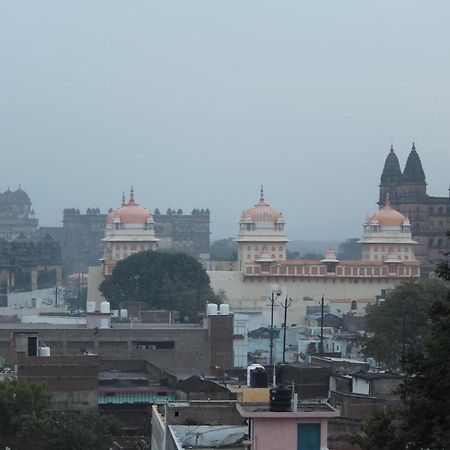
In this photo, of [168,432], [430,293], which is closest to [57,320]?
[430,293]

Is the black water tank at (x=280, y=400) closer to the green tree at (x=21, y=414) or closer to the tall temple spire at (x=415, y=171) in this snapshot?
the green tree at (x=21, y=414)

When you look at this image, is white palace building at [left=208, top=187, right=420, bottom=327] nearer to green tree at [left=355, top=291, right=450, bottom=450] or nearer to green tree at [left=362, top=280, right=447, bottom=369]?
green tree at [left=362, top=280, right=447, bottom=369]

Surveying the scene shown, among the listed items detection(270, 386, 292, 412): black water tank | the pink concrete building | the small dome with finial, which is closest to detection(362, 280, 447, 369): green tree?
the pink concrete building

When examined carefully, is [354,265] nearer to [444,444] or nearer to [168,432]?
[168,432]

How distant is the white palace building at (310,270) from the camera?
347ft

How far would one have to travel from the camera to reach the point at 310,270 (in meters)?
108

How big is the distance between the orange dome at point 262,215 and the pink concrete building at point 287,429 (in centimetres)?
9331

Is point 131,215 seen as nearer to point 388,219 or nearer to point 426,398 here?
point 388,219

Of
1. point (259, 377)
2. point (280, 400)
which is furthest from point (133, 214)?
point (280, 400)

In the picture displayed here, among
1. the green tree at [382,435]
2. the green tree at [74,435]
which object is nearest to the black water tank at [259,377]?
the green tree at [74,435]

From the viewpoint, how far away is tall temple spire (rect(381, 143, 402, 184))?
140m

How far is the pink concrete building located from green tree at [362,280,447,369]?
116 ft

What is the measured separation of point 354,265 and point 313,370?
7032cm

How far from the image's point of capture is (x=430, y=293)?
67.2 m
